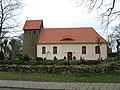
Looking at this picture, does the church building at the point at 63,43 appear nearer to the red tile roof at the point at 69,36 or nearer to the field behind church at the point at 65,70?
the red tile roof at the point at 69,36

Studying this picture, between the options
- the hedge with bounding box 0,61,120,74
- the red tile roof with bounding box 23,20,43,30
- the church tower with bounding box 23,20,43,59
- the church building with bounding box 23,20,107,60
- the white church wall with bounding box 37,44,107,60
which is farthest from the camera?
the red tile roof with bounding box 23,20,43,30

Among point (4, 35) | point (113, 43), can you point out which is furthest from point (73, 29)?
point (4, 35)

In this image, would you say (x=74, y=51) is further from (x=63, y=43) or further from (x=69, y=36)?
(x=69, y=36)

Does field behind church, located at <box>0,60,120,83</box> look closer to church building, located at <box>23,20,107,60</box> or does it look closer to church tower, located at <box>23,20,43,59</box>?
church building, located at <box>23,20,107,60</box>

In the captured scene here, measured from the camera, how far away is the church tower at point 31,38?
64.2m

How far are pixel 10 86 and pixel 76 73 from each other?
11.0 meters

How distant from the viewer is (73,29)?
2648 inches

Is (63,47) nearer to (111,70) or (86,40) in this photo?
(86,40)

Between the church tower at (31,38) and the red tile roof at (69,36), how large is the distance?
156 centimetres

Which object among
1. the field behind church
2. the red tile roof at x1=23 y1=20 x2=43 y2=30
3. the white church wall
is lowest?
the field behind church

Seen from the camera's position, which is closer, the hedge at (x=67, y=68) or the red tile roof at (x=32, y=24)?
the hedge at (x=67, y=68)

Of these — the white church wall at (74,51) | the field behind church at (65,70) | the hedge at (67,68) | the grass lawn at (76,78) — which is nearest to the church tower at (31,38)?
the white church wall at (74,51)

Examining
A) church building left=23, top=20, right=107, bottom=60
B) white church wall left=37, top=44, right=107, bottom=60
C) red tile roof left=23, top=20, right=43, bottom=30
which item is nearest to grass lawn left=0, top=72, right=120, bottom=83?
church building left=23, top=20, right=107, bottom=60

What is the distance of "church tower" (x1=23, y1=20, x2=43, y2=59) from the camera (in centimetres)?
6425
